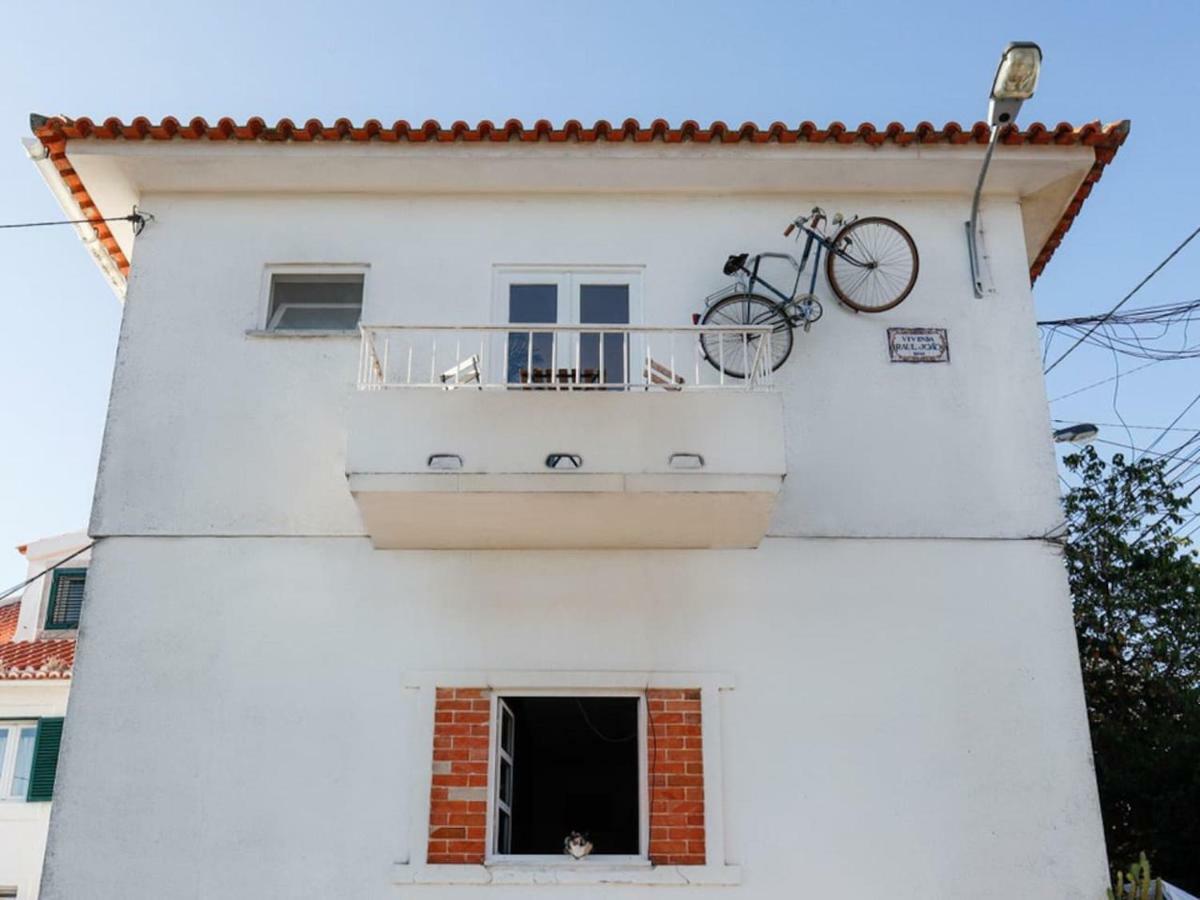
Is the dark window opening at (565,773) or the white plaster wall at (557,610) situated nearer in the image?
the white plaster wall at (557,610)

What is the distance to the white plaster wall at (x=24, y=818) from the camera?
58.2 ft

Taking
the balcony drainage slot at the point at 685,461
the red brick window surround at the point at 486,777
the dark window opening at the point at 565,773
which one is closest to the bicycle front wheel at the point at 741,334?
the balcony drainage slot at the point at 685,461

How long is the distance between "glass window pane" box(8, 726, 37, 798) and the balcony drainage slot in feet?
49.0

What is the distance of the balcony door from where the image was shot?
8461 mm

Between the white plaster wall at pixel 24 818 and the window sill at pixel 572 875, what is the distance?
42.4 ft

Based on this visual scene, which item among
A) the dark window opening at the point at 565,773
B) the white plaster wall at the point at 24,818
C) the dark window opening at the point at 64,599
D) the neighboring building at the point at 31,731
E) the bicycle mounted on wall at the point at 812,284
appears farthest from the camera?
Result: the dark window opening at the point at 64,599

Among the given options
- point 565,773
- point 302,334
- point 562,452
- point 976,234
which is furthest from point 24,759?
point 976,234

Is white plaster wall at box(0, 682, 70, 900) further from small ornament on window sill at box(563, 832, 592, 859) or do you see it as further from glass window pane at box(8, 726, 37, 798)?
small ornament on window sill at box(563, 832, 592, 859)

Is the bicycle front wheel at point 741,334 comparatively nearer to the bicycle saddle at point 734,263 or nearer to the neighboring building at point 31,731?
the bicycle saddle at point 734,263

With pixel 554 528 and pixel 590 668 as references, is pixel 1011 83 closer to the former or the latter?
pixel 554 528

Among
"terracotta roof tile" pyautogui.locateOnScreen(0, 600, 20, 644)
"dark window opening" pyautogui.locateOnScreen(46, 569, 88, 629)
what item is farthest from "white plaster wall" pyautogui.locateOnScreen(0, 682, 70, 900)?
"terracotta roof tile" pyautogui.locateOnScreen(0, 600, 20, 644)

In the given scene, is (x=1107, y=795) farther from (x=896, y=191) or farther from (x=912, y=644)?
(x=896, y=191)

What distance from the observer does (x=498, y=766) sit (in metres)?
7.54

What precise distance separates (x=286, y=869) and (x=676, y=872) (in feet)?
8.11
